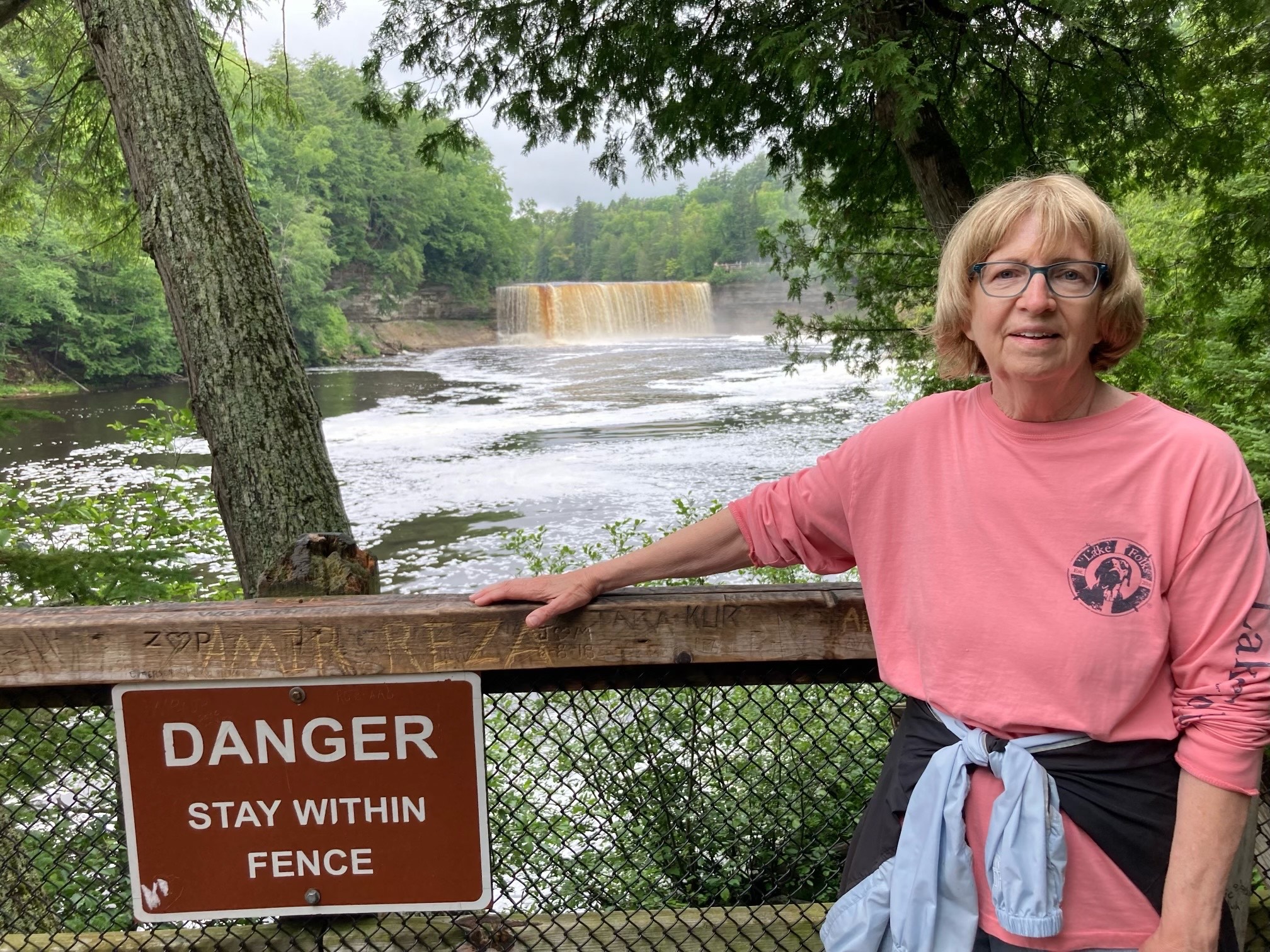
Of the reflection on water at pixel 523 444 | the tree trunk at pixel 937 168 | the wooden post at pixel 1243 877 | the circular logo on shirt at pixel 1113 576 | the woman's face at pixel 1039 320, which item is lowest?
Result: the reflection on water at pixel 523 444

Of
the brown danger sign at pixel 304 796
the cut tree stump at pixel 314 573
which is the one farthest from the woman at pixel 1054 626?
the cut tree stump at pixel 314 573

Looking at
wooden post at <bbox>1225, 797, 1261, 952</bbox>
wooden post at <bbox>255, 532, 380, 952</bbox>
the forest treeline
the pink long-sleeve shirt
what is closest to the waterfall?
the forest treeline

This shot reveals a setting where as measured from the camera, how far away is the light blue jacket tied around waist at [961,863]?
1205mm

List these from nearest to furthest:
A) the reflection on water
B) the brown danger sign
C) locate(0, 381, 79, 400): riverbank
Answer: the brown danger sign → the reflection on water → locate(0, 381, 79, 400): riverbank

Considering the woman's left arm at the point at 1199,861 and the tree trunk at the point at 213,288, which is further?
the tree trunk at the point at 213,288

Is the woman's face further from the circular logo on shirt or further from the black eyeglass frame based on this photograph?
the circular logo on shirt

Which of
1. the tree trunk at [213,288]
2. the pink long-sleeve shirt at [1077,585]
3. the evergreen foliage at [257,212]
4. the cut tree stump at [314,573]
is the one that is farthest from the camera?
the evergreen foliage at [257,212]

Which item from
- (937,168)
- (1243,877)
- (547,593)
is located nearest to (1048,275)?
(547,593)

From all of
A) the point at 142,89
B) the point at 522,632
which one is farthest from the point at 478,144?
the point at 522,632

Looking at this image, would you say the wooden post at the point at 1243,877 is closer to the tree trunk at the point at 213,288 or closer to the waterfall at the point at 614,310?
the tree trunk at the point at 213,288

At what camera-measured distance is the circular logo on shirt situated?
3.90 ft

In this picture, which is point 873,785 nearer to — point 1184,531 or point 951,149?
point 1184,531

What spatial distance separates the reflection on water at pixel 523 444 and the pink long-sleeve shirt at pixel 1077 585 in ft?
29.5

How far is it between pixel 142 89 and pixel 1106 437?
3.52 meters
